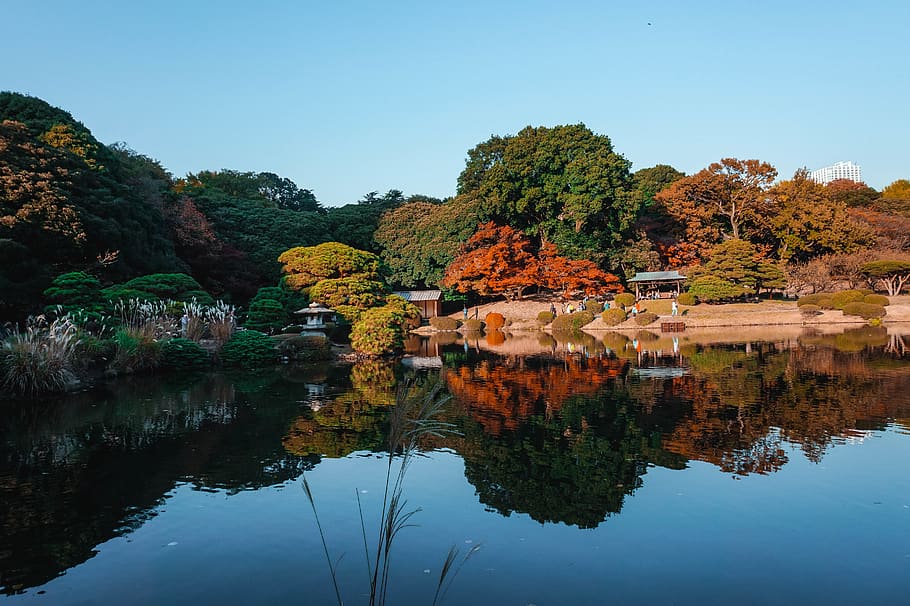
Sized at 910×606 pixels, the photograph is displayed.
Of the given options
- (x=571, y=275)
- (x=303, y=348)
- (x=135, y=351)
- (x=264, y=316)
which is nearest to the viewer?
(x=135, y=351)

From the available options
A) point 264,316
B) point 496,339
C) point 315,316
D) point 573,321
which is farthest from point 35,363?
point 573,321

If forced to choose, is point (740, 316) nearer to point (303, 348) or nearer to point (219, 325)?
point (303, 348)

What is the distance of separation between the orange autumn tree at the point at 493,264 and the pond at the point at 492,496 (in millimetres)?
22335

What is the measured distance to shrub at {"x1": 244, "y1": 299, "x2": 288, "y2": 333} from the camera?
19.2 m

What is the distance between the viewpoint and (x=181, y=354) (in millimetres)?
15594

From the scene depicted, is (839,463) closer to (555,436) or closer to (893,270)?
(555,436)

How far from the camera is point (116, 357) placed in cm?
1423

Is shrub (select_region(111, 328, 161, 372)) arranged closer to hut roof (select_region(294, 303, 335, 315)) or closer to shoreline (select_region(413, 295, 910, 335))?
hut roof (select_region(294, 303, 335, 315))

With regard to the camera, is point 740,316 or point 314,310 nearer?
point 314,310

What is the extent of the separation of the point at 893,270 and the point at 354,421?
3199 centimetres

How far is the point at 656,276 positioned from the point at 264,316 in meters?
22.9

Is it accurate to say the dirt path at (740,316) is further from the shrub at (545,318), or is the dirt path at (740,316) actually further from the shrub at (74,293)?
the shrub at (74,293)

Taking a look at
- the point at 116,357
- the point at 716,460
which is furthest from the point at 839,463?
the point at 116,357

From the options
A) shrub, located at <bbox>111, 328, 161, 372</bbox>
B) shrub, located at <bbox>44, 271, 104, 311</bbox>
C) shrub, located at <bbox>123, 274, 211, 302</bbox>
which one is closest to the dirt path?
shrub, located at <bbox>123, 274, 211, 302</bbox>
